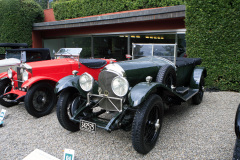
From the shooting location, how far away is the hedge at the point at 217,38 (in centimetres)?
496

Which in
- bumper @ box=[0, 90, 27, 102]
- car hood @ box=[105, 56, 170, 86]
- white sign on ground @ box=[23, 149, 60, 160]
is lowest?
white sign on ground @ box=[23, 149, 60, 160]

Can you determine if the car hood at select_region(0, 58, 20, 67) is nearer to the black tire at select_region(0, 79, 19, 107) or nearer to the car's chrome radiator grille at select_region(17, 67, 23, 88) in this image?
the black tire at select_region(0, 79, 19, 107)

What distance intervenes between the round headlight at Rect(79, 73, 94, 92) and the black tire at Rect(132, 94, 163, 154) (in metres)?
0.84

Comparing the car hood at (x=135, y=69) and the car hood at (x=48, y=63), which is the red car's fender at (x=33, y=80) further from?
the car hood at (x=135, y=69)

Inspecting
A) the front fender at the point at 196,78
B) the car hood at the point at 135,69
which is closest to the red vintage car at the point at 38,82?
the car hood at the point at 135,69

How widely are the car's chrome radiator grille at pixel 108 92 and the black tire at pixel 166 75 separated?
2.55 ft

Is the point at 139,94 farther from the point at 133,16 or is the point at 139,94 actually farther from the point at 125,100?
the point at 133,16

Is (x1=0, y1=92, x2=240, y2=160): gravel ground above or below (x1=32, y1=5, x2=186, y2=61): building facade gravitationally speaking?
below

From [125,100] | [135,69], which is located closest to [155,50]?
[135,69]

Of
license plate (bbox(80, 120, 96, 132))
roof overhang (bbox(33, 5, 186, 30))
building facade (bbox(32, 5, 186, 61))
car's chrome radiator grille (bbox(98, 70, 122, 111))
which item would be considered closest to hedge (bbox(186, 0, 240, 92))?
roof overhang (bbox(33, 5, 186, 30))

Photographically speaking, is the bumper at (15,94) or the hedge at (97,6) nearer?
the bumper at (15,94)

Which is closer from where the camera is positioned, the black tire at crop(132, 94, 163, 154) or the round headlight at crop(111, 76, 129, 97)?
the black tire at crop(132, 94, 163, 154)

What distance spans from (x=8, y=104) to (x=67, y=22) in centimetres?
573

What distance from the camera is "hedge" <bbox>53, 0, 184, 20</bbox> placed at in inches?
316
